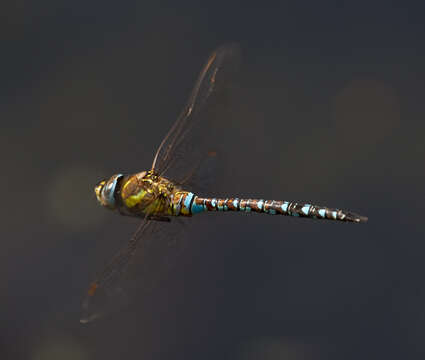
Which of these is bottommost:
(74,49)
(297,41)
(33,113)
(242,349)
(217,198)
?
(242,349)

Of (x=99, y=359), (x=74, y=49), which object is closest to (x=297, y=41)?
(x=74, y=49)

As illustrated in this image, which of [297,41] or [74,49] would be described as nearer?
[297,41]

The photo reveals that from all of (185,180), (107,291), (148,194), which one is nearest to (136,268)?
(107,291)

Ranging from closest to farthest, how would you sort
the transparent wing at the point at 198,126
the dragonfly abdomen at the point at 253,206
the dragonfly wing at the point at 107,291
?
the dragonfly wing at the point at 107,291
the dragonfly abdomen at the point at 253,206
the transparent wing at the point at 198,126

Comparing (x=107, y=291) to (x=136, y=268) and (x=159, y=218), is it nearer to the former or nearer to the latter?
(x=136, y=268)

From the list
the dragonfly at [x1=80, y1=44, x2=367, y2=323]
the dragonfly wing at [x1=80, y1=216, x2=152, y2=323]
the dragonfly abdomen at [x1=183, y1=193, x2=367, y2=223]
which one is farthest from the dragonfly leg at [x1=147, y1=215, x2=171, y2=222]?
the dragonfly wing at [x1=80, y1=216, x2=152, y2=323]

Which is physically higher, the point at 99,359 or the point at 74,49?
the point at 74,49

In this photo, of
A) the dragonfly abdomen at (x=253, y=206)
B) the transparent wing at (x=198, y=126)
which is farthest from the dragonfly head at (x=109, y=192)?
the dragonfly abdomen at (x=253, y=206)

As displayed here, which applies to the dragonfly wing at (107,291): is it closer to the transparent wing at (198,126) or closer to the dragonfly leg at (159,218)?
the dragonfly leg at (159,218)

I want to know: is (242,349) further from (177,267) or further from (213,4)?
(213,4)
